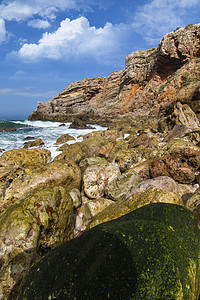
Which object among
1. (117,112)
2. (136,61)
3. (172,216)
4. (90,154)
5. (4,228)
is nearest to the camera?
(172,216)

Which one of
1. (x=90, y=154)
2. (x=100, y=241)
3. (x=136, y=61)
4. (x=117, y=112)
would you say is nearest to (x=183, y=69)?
(x=136, y=61)

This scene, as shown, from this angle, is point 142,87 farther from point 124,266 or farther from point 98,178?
point 124,266

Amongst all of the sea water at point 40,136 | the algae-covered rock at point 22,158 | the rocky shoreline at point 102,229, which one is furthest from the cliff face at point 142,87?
the algae-covered rock at point 22,158

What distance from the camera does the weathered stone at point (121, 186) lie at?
5.44 m

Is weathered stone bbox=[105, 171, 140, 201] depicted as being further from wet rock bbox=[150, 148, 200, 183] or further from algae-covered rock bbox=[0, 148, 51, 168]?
algae-covered rock bbox=[0, 148, 51, 168]

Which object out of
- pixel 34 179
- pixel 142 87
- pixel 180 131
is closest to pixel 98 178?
pixel 34 179

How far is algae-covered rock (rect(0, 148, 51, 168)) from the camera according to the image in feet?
27.1

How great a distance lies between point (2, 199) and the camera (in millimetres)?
4977

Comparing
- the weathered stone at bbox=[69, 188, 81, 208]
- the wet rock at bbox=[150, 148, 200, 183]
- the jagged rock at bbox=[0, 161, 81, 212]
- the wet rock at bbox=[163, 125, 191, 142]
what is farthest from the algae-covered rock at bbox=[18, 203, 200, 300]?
the wet rock at bbox=[163, 125, 191, 142]

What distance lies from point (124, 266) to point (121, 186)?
405cm

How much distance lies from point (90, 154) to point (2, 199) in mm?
6138

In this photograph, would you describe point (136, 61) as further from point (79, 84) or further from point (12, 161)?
point (12, 161)

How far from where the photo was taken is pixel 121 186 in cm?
563

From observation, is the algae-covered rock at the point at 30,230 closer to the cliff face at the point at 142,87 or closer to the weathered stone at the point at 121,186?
the weathered stone at the point at 121,186
